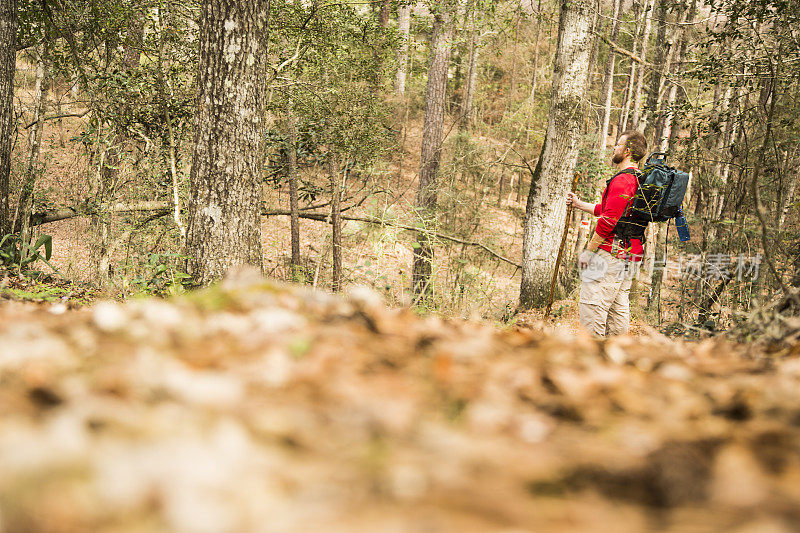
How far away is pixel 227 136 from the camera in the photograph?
571 centimetres

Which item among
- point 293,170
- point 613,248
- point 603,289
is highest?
point 293,170

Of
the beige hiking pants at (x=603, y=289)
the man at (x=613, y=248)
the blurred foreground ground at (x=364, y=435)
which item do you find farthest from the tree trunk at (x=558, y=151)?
the blurred foreground ground at (x=364, y=435)

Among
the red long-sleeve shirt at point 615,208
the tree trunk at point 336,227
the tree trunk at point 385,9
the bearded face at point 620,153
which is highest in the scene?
the tree trunk at point 385,9

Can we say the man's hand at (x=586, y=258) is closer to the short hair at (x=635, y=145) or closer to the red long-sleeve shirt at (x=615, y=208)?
the red long-sleeve shirt at (x=615, y=208)

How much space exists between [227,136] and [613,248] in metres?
4.16

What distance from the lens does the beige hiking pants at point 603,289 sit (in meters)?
5.71

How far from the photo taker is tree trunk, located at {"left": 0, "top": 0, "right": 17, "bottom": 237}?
276 inches

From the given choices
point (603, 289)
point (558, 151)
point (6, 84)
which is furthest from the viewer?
point (558, 151)

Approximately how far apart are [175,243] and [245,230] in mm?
4279

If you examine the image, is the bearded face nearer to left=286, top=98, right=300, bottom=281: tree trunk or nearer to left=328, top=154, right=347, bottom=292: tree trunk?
left=328, top=154, right=347, bottom=292: tree trunk

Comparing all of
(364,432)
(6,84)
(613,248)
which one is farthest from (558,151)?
(364,432)

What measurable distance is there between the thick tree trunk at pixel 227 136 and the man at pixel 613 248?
11.9 feet

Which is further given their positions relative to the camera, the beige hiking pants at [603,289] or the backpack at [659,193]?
the beige hiking pants at [603,289]

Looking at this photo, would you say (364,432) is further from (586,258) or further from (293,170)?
(293,170)
